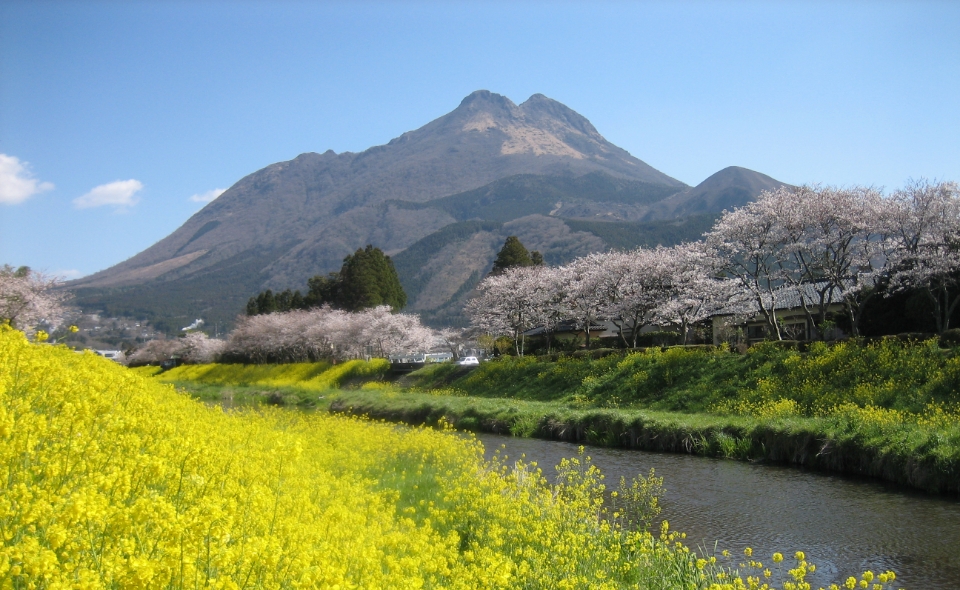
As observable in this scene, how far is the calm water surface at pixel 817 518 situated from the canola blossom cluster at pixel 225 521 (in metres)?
1.47

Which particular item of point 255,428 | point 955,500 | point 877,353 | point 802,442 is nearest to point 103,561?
point 255,428

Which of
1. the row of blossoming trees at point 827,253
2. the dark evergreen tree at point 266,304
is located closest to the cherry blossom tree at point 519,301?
the row of blossoming trees at point 827,253

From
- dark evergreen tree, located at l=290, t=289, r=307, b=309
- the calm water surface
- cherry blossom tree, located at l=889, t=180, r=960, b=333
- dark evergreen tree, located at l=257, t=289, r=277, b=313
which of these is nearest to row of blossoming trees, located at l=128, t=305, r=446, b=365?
dark evergreen tree, located at l=257, t=289, r=277, b=313

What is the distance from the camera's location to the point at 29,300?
118ft

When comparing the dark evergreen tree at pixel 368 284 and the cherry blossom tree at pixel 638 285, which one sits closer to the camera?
the cherry blossom tree at pixel 638 285

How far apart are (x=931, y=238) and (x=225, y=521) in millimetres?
29150

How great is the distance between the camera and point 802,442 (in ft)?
55.9

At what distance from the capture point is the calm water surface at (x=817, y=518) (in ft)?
31.1

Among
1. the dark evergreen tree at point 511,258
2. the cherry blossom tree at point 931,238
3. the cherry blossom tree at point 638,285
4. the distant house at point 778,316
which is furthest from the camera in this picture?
the dark evergreen tree at point 511,258

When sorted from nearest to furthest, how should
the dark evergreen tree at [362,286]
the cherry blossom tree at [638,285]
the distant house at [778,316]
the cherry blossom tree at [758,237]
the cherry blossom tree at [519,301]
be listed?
the cherry blossom tree at [758,237]
the distant house at [778,316]
the cherry blossom tree at [638,285]
the cherry blossom tree at [519,301]
the dark evergreen tree at [362,286]

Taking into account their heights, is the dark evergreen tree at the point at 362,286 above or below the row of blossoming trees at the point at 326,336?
above

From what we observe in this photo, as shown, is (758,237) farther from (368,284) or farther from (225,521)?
(368,284)

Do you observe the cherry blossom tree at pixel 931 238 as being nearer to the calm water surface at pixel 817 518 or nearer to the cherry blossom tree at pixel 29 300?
the calm water surface at pixel 817 518

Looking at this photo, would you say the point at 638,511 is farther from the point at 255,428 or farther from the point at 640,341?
the point at 640,341
